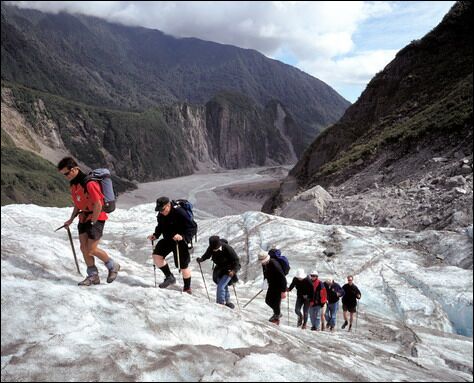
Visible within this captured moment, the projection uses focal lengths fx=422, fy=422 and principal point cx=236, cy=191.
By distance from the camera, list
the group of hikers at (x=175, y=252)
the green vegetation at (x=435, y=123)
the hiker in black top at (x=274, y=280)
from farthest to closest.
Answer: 1. the green vegetation at (x=435, y=123)
2. the hiker in black top at (x=274, y=280)
3. the group of hikers at (x=175, y=252)

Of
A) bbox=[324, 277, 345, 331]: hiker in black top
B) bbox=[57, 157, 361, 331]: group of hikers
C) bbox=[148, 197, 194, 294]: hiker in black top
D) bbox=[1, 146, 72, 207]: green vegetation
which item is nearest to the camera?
bbox=[57, 157, 361, 331]: group of hikers

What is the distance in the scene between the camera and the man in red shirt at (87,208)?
6508 mm

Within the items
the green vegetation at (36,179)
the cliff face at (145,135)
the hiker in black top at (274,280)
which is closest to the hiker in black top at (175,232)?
the hiker in black top at (274,280)

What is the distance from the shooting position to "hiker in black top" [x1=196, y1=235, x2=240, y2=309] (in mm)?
8094

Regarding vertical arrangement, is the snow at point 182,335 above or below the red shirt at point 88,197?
below

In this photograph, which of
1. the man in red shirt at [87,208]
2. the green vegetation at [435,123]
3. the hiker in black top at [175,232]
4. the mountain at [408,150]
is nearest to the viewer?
the man in red shirt at [87,208]

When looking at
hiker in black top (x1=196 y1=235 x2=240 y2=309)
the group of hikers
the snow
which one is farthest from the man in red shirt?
hiker in black top (x1=196 y1=235 x2=240 y2=309)

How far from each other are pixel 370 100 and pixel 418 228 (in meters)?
30.9

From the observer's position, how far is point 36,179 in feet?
222

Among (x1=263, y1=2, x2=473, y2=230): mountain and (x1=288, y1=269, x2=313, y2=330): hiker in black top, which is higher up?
(x1=263, y1=2, x2=473, y2=230): mountain

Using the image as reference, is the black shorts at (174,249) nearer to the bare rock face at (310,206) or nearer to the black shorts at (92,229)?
the black shorts at (92,229)

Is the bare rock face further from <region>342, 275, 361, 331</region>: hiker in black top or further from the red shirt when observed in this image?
the red shirt

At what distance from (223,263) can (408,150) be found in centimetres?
2121

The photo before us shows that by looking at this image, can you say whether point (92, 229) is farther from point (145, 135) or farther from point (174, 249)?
point (145, 135)
